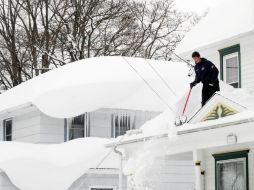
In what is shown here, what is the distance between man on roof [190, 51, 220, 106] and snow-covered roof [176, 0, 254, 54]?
185 cm

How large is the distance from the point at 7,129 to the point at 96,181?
516 centimetres

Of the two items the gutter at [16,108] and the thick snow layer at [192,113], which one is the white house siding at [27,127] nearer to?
the gutter at [16,108]

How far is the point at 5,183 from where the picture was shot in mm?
19969

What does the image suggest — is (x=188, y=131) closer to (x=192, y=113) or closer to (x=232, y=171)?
(x=192, y=113)

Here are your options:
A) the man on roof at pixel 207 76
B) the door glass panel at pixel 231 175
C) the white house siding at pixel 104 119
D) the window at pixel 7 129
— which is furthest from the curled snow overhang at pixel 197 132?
the window at pixel 7 129

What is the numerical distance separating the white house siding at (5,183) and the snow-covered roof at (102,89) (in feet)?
8.24

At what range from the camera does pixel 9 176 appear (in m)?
19.7

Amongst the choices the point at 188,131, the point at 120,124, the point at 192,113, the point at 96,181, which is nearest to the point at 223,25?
the point at 192,113

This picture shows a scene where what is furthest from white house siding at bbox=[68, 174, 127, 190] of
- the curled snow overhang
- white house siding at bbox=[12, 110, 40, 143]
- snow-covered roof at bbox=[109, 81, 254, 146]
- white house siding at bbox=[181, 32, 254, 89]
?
white house siding at bbox=[181, 32, 254, 89]

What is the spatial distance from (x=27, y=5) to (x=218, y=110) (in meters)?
23.0

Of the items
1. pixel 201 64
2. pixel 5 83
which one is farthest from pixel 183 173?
pixel 5 83

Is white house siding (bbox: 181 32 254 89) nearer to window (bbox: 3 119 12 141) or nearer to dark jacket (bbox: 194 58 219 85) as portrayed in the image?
dark jacket (bbox: 194 58 219 85)

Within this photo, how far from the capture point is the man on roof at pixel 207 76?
14.9 meters

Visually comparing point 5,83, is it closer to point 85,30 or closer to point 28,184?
point 85,30
